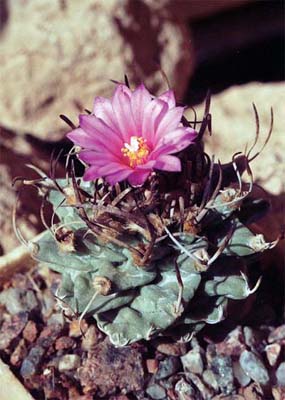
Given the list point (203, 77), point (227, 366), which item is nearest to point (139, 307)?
point (227, 366)

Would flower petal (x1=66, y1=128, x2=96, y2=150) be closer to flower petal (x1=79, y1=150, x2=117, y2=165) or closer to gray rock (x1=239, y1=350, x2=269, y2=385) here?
flower petal (x1=79, y1=150, x2=117, y2=165)

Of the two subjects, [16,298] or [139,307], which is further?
[16,298]

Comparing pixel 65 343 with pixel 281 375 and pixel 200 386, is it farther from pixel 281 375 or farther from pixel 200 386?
pixel 281 375

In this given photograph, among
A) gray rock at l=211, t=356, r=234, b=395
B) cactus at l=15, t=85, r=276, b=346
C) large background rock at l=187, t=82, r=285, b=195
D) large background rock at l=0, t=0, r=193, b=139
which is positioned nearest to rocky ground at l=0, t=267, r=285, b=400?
gray rock at l=211, t=356, r=234, b=395


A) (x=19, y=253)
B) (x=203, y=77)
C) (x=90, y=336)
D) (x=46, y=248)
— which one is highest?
(x=46, y=248)

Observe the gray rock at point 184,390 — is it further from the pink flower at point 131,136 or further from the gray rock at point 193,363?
the pink flower at point 131,136

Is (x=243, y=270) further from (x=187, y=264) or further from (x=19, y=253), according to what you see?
(x=19, y=253)
